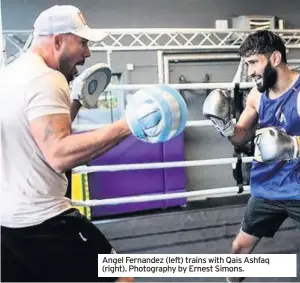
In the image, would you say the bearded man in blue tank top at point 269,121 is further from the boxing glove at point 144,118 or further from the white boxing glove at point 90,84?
the boxing glove at point 144,118

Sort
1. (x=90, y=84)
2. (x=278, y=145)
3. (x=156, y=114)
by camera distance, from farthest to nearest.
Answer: (x=90, y=84) < (x=278, y=145) < (x=156, y=114)

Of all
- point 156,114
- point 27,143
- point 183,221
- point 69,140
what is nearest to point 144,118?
point 156,114

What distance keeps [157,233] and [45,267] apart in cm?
119

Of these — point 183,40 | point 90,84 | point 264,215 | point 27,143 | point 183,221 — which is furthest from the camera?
point 183,40

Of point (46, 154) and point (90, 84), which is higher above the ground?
point (90, 84)

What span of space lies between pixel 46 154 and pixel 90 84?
441 millimetres

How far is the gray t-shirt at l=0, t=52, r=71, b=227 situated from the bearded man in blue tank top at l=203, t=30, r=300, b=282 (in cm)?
54

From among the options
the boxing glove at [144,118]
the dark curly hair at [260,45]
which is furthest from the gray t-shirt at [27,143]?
the dark curly hair at [260,45]

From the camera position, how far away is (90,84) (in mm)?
1164

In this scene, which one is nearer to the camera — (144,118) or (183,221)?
(144,118)

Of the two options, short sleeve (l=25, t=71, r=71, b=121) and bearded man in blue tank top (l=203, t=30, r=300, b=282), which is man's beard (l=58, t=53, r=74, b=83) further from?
bearded man in blue tank top (l=203, t=30, r=300, b=282)

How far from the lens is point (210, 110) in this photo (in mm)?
1197

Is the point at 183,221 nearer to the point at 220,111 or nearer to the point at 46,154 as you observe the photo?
the point at 220,111

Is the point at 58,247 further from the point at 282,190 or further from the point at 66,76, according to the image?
the point at 282,190
